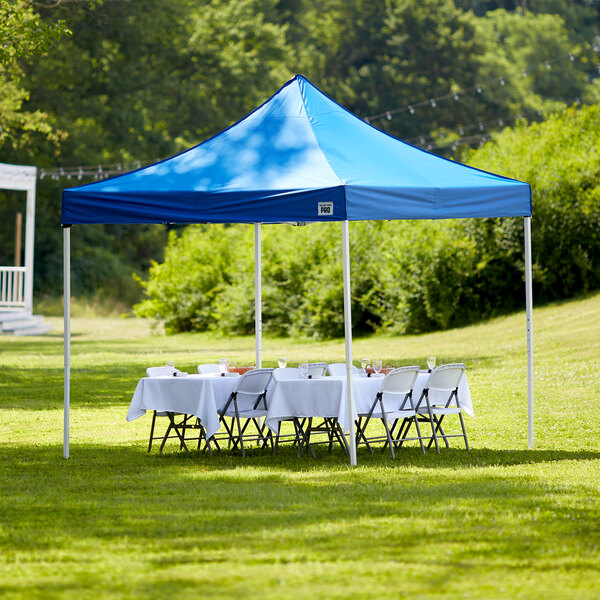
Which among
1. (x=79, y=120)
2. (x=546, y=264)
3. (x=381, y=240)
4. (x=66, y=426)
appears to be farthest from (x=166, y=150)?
(x=66, y=426)

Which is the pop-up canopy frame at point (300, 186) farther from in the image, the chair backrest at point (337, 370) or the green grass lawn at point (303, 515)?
the chair backrest at point (337, 370)

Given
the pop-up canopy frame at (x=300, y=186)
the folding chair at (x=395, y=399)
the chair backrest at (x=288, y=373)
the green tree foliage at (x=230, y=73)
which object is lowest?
the folding chair at (x=395, y=399)

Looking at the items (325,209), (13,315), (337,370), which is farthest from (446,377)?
(13,315)

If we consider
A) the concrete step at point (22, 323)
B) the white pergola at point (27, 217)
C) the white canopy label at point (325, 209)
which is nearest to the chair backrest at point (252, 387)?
the white canopy label at point (325, 209)

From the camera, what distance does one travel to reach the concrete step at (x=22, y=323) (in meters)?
26.2

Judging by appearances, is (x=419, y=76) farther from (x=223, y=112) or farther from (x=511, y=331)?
(x=511, y=331)

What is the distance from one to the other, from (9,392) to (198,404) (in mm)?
6984

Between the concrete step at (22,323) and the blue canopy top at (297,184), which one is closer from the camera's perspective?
the blue canopy top at (297,184)

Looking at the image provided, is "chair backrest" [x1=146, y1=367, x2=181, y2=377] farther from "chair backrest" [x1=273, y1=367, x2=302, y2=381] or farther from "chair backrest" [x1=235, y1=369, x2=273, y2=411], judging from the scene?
"chair backrest" [x1=273, y1=367, x2=302, y2=381]

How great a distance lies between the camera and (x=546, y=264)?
78.7ft

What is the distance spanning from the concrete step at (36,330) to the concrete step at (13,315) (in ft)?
1.15

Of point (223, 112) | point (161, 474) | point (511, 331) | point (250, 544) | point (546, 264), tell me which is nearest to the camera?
point (250, 544)

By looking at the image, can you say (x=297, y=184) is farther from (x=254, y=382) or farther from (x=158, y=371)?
(x=158, y=371)

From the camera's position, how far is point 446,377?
939cm
